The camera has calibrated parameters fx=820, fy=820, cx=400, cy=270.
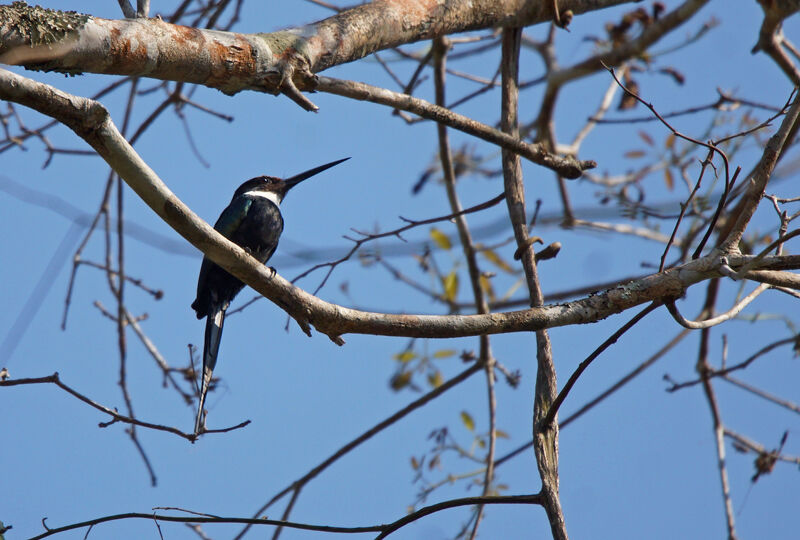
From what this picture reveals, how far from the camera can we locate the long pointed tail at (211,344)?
2965 mm

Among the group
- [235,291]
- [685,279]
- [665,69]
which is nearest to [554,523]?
[685,279]

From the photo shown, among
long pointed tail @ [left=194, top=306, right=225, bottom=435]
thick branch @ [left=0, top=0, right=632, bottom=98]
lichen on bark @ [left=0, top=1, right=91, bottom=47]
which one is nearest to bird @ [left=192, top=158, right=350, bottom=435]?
long pointed tail @ [left=194, top=306, right=225, bottom=435]

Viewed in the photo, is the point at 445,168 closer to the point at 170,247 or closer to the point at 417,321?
the point at 170,247

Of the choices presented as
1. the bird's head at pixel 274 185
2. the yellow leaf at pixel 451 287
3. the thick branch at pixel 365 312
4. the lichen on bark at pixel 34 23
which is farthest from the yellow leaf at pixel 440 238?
the lichen on bark at pixel 34 23

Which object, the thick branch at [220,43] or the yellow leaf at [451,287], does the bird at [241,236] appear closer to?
the yellow leaf at [451,287]

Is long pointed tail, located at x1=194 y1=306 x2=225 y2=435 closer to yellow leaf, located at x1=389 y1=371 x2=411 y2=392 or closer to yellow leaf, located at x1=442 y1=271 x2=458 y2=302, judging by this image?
yellow leaf, located at x1=442 y1=271 x2=458 y2=302

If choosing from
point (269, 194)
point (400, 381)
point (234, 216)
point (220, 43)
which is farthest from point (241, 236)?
point (220, 43)

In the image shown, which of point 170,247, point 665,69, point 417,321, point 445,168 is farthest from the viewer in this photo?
point 665,69

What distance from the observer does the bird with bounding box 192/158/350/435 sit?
372 cm

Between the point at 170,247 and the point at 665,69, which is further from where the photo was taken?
the point at 665,69

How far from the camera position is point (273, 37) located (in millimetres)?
2352

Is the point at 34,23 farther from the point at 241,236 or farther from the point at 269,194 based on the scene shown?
the point at 269,194

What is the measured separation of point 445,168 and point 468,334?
73.8 inches

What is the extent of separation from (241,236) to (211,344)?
2.77 ft
